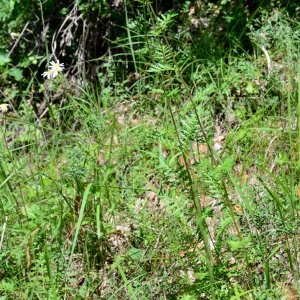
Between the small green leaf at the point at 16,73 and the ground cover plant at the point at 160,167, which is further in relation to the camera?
the small green leaf at the point at 16,73

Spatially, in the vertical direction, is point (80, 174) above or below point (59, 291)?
above

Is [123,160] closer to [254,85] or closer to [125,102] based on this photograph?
[125,102]

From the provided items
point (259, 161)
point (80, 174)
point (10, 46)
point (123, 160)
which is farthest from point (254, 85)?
point (10, 46)

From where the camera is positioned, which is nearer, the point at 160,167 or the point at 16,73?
the point at 160,167

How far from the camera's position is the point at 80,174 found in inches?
97.0

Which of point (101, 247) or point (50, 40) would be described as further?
point (50, 40)

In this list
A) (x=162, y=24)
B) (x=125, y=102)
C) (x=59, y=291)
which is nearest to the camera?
(x=162, y=24)

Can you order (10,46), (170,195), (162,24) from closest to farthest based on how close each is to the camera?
(162,24) < (170,195) < (10,46)

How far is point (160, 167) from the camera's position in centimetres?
182

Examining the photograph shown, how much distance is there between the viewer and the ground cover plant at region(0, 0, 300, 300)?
72.6 inches

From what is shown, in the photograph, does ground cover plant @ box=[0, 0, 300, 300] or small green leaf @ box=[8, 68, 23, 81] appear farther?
small green leaf @ box=[8, 68, 23, 81]

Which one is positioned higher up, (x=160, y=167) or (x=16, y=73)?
(x=160, y=167)

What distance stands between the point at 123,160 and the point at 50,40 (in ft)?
5.75

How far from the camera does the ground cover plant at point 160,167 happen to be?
72.6 inches
